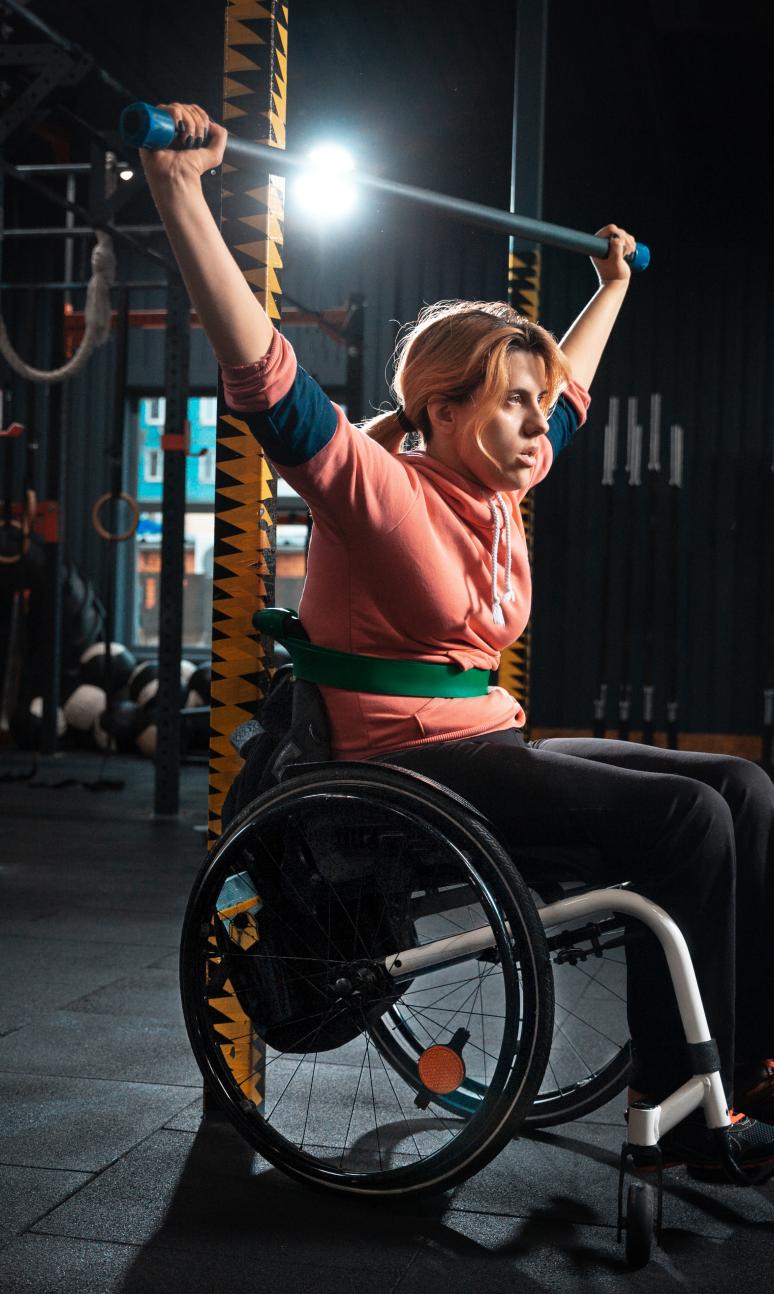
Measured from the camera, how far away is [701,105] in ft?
24.2

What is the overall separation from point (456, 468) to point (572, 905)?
0.58 metres

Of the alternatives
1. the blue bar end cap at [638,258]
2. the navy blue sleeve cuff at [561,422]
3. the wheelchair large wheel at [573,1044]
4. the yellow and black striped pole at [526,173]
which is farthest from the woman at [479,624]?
the yellow and black striped pole at [526,173]

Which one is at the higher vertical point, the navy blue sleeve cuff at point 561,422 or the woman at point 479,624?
the navy blue sleeve cuff at point 561,422

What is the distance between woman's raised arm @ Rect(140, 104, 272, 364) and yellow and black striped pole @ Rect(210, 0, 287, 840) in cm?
46

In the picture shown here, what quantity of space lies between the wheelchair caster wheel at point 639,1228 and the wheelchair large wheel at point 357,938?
0.17m

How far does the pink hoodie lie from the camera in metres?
1.40

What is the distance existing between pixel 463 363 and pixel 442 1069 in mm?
860

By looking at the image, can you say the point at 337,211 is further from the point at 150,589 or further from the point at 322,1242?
the point at 322,1242

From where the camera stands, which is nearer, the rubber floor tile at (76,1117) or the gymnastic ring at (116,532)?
the rubber floor tile at (76,1117)

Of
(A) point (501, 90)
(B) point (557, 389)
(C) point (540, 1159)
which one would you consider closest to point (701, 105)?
(A) point (501, 90)

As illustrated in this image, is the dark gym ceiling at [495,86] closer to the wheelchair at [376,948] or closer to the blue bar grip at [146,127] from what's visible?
the blue bar grip at [146,127]

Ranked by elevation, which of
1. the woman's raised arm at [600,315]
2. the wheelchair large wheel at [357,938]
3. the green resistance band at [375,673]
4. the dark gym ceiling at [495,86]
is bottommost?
the wheelchair large wheel at [357,938]

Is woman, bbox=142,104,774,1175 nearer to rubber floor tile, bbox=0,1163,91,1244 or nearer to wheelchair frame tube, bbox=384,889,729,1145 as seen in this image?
wheelchair frame tube, bbox=384,889,729,1145

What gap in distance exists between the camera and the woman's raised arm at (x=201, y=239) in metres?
1.29
